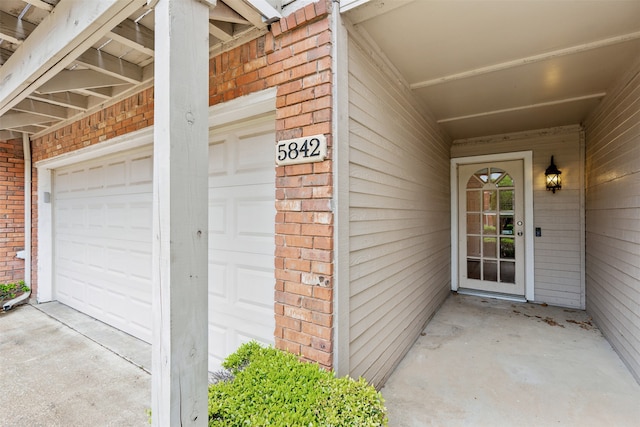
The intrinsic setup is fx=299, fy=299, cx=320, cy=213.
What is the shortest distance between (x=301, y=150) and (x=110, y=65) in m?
1.99

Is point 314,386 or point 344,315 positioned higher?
point 344,315

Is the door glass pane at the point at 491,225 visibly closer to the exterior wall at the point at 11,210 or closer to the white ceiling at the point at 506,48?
the white ceiling at the point at 506,48

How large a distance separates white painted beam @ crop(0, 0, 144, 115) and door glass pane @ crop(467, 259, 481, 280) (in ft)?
16.3

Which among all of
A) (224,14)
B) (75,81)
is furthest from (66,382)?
(224,14)

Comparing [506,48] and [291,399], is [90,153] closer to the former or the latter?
[291,399]

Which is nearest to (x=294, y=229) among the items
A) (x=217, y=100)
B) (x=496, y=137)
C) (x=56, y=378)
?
(x=217, y=100)

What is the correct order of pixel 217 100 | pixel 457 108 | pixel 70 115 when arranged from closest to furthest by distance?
pixel 217 100 → pixel 457 108 → pixel 70 115

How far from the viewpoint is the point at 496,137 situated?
4496mm

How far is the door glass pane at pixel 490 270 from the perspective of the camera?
4.54 metres

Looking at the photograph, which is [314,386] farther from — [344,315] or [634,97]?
[634,97]

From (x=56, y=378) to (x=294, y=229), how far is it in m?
2.54

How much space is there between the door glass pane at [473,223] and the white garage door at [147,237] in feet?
12.3

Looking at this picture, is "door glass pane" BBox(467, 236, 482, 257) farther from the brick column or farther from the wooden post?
the wooden post

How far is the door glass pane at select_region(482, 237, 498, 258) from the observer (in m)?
4.55
